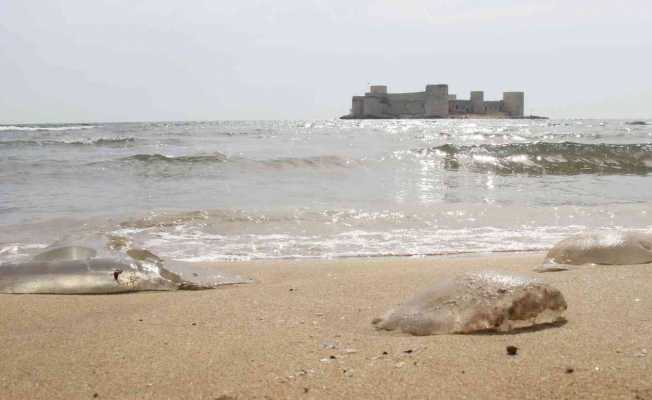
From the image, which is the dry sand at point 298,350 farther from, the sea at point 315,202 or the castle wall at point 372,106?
the castle wall at point 372,106

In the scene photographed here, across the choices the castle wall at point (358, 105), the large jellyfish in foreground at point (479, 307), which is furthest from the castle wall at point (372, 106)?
the large jellyfish in foreground at point (479, 307)

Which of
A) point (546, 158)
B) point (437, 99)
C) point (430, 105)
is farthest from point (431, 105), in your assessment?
point (546, 158)

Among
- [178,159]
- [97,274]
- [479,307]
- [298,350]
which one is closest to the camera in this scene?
[298,350]

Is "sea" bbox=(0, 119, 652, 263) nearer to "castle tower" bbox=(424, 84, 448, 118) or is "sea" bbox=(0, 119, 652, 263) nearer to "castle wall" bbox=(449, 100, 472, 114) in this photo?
"castle tower" bbox=(424, 84, 448, 118)

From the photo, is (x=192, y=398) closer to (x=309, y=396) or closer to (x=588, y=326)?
(x=309, y=396)

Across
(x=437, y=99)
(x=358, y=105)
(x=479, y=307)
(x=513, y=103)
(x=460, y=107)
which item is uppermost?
(x=437, y=99)

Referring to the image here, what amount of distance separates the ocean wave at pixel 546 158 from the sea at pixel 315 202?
71 mm

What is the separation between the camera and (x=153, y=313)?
9.31 ft

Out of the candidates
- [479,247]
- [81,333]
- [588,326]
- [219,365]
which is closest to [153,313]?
[81,333]

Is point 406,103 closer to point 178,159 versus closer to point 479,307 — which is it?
point 178,159

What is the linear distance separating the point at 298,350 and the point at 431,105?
281ft

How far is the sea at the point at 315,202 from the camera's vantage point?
5488 mm

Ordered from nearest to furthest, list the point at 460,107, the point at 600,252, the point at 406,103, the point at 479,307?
the point at 479,307, the point at 600,252, the point at 406,103, the point at 460,107

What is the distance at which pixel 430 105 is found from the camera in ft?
280
